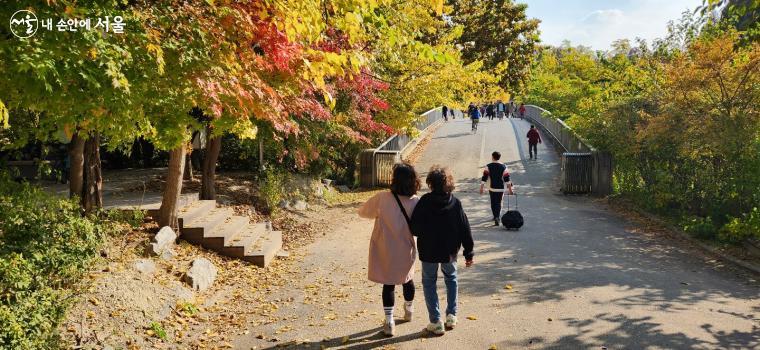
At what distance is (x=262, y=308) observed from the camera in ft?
24.6

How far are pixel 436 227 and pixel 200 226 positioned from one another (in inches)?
204

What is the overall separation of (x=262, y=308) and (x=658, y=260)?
22.2 feet

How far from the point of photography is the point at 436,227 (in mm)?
5738

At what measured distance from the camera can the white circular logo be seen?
4.83 m

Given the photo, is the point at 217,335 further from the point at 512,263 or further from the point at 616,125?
the point at 616,125

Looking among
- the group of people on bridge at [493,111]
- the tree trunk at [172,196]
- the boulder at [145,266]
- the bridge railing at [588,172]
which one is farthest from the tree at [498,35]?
the boulder at [145,266]

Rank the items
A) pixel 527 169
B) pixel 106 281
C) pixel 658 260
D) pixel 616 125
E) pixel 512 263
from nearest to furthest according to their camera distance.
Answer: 1. pixel 106 281
2. pixel 512 263
3. pixel 658 260
4. pixel 616 125
5. pixel 527 169

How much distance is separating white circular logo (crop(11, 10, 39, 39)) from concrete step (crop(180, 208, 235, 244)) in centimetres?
505

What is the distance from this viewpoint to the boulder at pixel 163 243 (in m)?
8.23

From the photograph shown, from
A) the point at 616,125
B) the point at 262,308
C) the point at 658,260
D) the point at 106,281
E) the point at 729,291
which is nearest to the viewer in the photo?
the point at 106,281

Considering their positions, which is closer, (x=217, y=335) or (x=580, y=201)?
(x=217, y=335)

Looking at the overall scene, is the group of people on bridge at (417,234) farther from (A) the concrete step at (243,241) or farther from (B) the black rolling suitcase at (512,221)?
(B) the black rolling suitcase at (512,221)

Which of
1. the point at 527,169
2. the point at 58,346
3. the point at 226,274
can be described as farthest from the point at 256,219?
the point at 527,169

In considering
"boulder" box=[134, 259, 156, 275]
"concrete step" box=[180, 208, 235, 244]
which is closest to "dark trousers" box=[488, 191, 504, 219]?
"concrete step" box=[180, 208, 235, 244]
